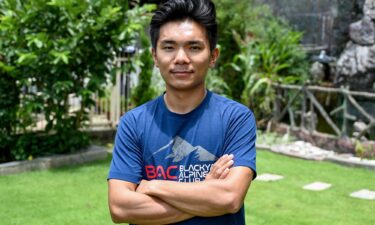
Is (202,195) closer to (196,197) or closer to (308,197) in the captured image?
(196,197)

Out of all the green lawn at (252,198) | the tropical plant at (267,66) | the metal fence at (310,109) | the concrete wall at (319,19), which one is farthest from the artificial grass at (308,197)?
the concrete wall at (319,19)

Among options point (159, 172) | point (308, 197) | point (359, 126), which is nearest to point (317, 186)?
point (308, 197)

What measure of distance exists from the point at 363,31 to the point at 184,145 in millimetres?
13160

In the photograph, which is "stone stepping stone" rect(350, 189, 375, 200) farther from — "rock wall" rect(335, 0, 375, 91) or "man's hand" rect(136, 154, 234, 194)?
"rock wall" rect(335, 0, 375, 91)

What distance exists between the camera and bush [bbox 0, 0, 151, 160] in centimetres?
643

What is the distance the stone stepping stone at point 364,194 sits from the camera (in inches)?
229

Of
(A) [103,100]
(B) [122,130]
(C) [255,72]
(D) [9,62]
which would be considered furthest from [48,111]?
(B) [122,130]

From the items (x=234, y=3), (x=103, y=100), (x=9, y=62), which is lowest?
(x=103, y=100)

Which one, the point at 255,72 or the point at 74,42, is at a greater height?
the point at 74,42

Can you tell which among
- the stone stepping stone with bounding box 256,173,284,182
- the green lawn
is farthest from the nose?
the stone stepping stone with bounding box 256,173,284,182

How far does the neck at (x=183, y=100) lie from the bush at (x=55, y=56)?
14.3 ft

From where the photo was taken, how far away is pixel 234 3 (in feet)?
35.6

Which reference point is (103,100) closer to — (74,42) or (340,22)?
(74,42)

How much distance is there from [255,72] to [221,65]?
917 millimetres
